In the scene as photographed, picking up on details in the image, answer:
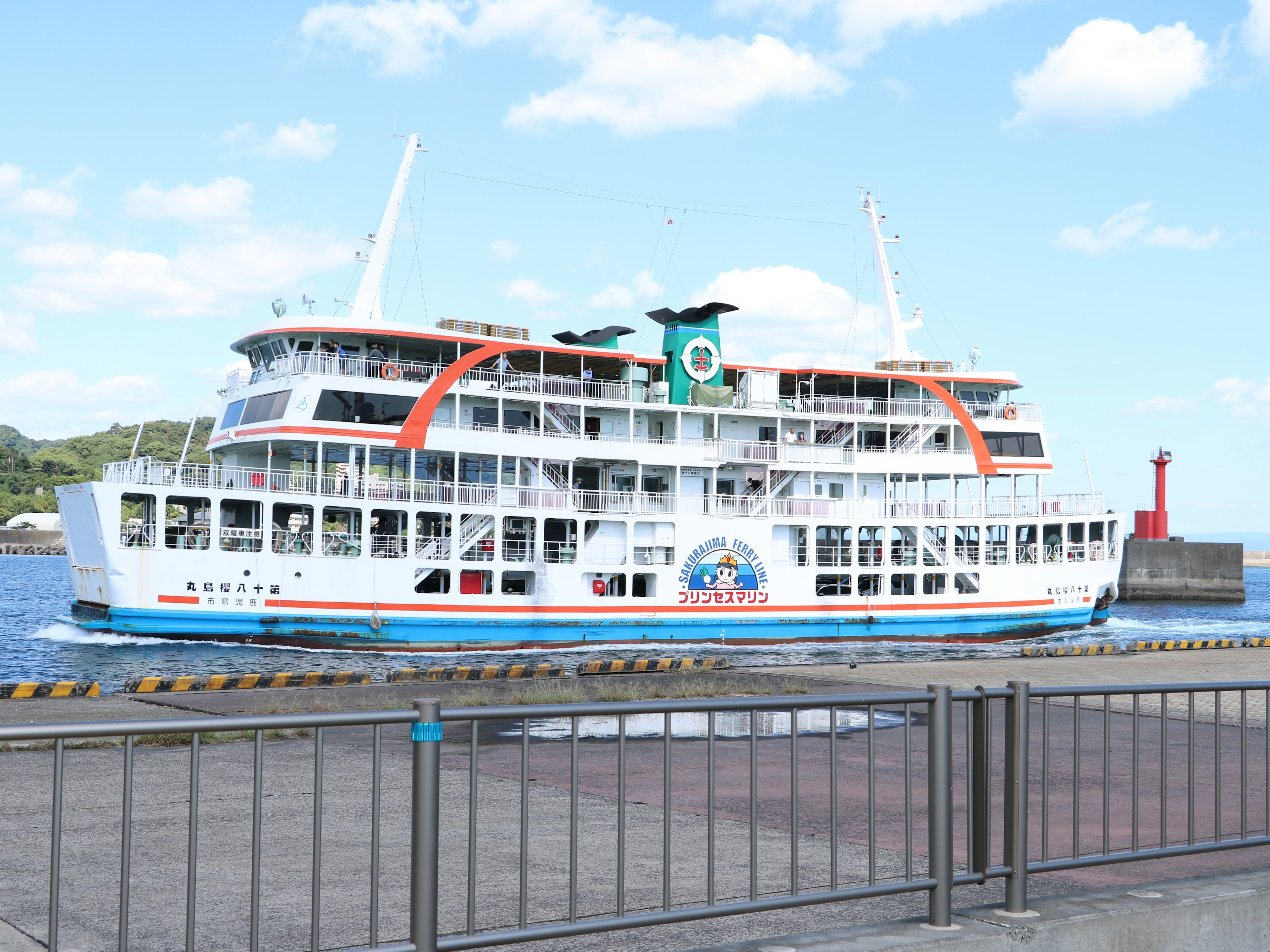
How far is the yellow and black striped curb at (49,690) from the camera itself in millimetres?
14852

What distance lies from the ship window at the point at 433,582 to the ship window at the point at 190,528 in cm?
527

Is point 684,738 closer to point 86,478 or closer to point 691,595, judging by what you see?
point 691,595

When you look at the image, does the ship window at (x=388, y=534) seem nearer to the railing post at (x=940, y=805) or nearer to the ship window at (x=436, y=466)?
the ship window at (x=436, y=466)

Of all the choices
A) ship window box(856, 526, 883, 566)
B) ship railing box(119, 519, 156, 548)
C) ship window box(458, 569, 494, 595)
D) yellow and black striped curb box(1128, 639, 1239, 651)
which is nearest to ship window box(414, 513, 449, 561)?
ship window box(458, 569, 494, 595)

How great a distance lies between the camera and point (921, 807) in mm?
8664

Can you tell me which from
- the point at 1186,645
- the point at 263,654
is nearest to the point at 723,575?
the point at 1186,645

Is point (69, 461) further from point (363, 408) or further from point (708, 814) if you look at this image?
point (708, 814)

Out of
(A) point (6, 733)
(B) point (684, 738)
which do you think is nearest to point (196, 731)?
(A) point (6, 733)

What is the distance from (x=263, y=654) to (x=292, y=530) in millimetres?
3373

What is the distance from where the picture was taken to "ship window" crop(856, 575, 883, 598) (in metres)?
35.8

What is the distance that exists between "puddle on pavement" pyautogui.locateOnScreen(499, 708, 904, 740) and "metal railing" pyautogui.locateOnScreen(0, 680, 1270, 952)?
1.27 feet

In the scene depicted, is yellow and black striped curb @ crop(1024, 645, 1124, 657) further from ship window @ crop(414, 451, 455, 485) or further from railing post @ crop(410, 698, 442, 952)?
A: railing post @ crop(410, 698, 442, 952)

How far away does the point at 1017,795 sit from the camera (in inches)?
208

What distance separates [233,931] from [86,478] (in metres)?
132
